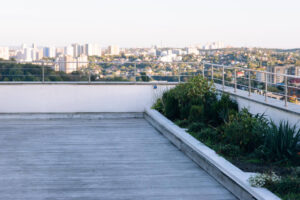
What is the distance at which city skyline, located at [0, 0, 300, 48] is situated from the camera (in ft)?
67.3

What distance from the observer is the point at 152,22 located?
2172cm

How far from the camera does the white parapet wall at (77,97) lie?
36.4 ft

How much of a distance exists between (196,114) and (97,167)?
9.12 ft

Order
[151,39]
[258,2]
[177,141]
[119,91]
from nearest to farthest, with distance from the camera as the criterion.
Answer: [177,141]
[119,91]
[258,2]
[151,39]

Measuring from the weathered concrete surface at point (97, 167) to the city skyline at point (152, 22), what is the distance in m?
11.2

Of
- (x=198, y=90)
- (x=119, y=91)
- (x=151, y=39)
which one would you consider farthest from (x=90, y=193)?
(x=151, y=39)

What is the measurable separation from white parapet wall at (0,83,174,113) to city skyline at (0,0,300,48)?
26.0 ft

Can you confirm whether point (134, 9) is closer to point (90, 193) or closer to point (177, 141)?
point (177, 141)

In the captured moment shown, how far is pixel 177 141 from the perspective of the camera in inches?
288

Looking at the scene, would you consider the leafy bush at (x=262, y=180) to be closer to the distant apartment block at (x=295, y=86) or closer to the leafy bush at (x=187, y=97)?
the distant apartment block at (x=295, y=86)

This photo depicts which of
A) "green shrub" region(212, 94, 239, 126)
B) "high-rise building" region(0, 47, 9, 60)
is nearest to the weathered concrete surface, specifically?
"green shrub" region(212, 94, 239, 126)

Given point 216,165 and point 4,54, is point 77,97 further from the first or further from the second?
point 4,54

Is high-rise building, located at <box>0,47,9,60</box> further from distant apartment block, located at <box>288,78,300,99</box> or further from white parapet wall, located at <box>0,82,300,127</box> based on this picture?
distant apartment block, located at <box>288,78,300,99</box>

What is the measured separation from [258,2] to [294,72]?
13.8 metres
